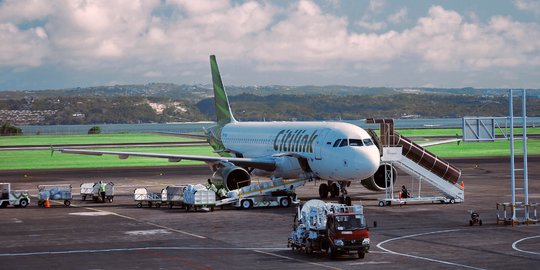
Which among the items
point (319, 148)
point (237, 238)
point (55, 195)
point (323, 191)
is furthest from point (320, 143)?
point (55, 195)

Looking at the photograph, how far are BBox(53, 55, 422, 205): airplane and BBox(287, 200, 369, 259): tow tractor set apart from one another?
1458 cm

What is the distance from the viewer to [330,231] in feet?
115

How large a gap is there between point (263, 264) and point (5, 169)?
250 ft

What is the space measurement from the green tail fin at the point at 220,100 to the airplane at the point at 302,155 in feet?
16.4

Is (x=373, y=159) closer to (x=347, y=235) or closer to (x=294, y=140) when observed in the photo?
(x=294, y=140)

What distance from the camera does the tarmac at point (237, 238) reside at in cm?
3400

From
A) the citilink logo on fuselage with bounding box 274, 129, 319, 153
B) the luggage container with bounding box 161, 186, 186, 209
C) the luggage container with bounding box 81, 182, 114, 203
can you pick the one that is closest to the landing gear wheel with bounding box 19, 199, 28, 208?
the luggage container with bounding box 81, 182, 114, 203

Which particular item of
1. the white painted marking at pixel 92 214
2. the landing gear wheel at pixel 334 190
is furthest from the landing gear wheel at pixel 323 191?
the white painted marking at pixel 92 214

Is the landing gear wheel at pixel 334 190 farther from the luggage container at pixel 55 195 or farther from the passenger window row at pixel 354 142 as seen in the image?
the luggage container at pixel 55 195

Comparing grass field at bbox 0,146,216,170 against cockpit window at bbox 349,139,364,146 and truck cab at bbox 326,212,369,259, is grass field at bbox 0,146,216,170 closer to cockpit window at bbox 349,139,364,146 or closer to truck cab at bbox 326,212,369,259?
cockpit window at bbox 349,139,364,146

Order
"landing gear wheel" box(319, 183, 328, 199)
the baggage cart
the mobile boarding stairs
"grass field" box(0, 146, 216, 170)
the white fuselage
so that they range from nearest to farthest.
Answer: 1. the white fuselage
2. the mobile boarding stairs
3. the baggage cart
4. "landing gear wheel" box(319, 183, 328, 199)
5. "grass field" box(0, 146, 216, 170)

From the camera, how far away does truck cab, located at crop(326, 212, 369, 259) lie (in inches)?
1352

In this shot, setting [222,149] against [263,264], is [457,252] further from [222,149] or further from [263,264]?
[222,149]

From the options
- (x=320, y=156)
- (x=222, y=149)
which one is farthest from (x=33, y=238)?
(x=222, y=149)
